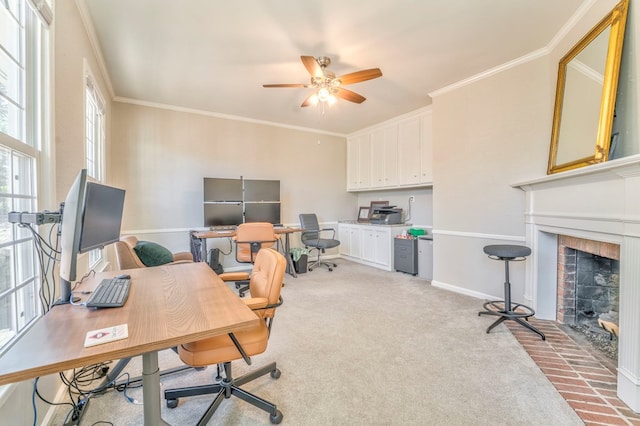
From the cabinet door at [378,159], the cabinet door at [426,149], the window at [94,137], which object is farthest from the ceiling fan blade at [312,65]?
the cabinet door at [378,159]

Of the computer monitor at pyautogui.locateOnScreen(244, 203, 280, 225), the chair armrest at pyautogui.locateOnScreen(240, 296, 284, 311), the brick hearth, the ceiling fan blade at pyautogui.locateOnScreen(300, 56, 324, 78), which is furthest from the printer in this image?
the chair armrest at pyautogui.locateOnScreen(240, 296, 284, 311)

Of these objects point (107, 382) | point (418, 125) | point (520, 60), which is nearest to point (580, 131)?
point (520, 60)

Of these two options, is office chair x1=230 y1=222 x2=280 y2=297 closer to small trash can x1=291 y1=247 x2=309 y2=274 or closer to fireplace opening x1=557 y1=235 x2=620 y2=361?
small trash can x1=291 y1=247 x2=309 y2=274

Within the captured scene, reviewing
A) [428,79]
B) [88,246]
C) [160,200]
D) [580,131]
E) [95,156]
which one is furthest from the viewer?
[160,200]

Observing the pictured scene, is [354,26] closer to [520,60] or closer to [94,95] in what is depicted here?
[520,60]

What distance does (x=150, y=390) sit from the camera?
3.71ft

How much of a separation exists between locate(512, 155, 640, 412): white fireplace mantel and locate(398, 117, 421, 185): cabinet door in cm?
182

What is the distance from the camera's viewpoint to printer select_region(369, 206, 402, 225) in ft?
16.7

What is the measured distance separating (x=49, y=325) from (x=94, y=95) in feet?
9.53

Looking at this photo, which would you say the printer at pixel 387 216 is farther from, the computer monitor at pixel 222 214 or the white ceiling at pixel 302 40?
the computer monitor at pixel 222 214

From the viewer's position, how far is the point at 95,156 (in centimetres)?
328

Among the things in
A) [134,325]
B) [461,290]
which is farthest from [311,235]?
[134,325]

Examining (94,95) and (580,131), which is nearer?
(580,131)

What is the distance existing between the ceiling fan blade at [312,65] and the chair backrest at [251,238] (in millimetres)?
2068
